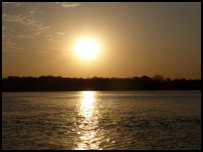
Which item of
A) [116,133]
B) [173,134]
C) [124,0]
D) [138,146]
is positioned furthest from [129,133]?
[124,0]

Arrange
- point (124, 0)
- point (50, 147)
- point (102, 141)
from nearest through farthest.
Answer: point (50, 147)
point (102, 141)
point (124, 0)

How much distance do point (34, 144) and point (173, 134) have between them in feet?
54.5

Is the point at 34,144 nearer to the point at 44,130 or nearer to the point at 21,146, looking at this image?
the point at 21,146

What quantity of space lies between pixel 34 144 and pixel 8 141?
142 inches

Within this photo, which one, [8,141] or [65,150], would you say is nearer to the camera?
[65,150]

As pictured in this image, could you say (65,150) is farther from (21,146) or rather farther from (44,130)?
(44,130)

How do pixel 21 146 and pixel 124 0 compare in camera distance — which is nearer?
pixel 21 146

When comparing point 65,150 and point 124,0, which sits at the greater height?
point 124,0

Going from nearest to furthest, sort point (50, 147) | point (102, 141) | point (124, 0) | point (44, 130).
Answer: point (50, 147) → point (102, 141) → point (124, 0) → point (44, 130)

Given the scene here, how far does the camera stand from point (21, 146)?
27281 mm

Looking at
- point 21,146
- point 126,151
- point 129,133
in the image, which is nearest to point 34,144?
point 21,146

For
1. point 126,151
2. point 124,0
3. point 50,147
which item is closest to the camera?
→ point 126,151

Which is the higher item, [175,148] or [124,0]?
[124,0]

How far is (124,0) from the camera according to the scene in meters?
32.8
